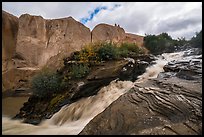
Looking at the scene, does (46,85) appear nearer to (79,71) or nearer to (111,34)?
(79,71)

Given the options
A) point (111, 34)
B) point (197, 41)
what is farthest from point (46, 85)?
point (111, 34)

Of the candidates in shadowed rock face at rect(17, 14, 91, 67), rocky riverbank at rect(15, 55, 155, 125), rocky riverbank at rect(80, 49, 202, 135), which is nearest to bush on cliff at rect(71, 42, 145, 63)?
rocky riverbank at rect(15, 55, 155, 125)

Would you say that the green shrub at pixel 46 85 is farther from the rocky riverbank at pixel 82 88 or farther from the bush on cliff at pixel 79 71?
the bush on cliff at pixel 79 71

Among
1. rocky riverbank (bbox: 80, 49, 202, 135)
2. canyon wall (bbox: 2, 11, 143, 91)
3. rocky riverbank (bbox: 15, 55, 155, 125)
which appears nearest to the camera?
rocky riverbank (bbox: 80, 49, 202, 135)

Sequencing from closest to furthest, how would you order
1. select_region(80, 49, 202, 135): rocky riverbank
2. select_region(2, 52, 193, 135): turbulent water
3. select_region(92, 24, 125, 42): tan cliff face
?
select_region(80, 49, 202, 135): rocky riverbank → select_region(2, 52, 193, 135): turbulent water → select_region(92, 24, 125, 42): tan cliff face

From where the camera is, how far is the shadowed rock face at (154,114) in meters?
2.90

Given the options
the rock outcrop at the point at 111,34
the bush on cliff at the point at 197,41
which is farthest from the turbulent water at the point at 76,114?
the rock outcrop at the point at 111,34

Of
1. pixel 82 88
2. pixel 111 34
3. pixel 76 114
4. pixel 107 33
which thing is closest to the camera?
pixel 76 114

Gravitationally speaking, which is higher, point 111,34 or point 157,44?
point 111,34

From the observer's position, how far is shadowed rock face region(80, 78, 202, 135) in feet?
9.53

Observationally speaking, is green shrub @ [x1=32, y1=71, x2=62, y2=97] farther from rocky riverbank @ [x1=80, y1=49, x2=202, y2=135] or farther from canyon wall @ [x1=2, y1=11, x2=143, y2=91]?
canyon wall @ [x1=2, y1=11, x2=143, y2=91]

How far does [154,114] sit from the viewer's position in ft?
10.5

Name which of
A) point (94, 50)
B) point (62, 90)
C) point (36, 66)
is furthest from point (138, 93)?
point (36, 66)

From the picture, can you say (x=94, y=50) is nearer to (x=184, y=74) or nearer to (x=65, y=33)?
(x=184, y=74)
